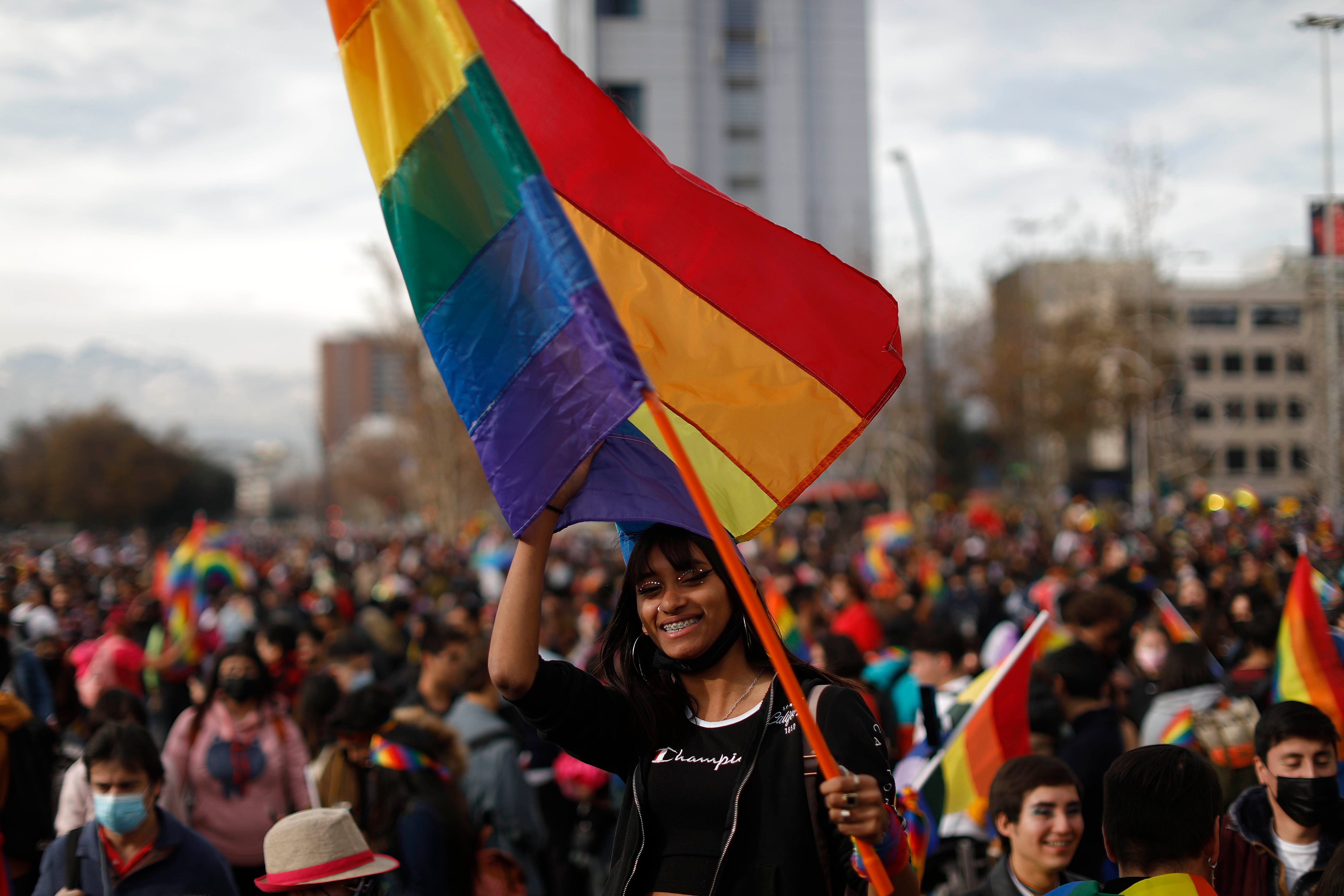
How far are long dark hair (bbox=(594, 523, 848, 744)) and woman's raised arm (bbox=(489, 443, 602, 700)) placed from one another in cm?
27

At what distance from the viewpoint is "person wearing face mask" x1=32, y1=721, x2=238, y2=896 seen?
3.55 meters

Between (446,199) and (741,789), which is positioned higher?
(446,199)

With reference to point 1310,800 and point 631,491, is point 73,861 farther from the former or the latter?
point 1310,800

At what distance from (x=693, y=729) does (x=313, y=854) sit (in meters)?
1.35

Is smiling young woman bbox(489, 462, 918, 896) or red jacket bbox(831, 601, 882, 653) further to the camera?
red jacket bbox(831, 601, 882, 653)

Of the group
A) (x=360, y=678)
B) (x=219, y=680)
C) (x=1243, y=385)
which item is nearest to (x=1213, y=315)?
(x=1243, y=385)

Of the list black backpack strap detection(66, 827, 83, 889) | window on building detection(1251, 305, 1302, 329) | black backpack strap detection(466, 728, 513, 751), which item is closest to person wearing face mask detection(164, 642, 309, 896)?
black backpack strap detection(466, 728, 513, 751)

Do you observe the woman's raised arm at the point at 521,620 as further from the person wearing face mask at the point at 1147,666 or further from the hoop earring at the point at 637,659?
the person wearing face mask at the point at 1147,666

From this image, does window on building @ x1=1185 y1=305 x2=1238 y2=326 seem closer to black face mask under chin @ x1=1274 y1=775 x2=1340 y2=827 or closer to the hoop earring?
black face mask under chin @ x1=1274 y1=775 x2=1340 y2=827

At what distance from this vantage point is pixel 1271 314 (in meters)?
69.9

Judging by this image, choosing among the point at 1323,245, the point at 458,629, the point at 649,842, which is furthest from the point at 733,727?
the point at 1323,245

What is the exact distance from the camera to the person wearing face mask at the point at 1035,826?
348 cm

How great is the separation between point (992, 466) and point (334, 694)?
67.2 m

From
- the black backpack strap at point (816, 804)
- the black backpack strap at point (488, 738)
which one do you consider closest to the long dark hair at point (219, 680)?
the black backpack strap at point (488, 738)
